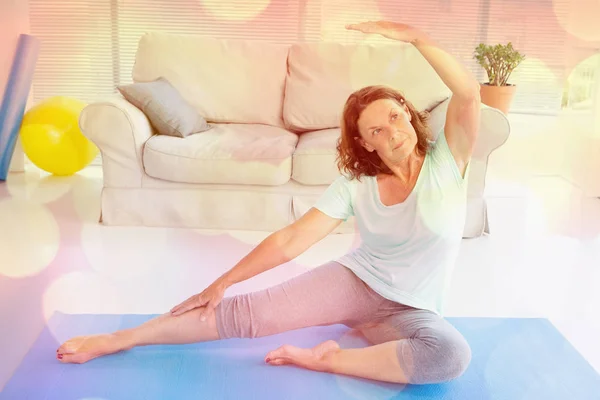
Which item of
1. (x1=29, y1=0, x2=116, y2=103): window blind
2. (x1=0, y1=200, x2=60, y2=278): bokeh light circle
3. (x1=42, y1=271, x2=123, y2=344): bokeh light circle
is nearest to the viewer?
(x1=42, y1=271, x2=123, y2=344): bokeh light circle

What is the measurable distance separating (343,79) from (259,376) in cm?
223

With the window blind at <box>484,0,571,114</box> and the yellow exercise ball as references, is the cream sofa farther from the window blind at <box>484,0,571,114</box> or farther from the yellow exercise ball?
the window blind at <box>484,0,571,114</box>

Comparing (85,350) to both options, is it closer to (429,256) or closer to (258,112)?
(429,256)

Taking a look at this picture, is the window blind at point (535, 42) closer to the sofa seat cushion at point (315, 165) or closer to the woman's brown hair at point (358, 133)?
the sofa seat cushion at point (315, 165)

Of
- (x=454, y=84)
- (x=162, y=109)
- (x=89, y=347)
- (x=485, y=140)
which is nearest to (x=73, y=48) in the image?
(x=162, y=109)

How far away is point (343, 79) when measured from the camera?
12.5ft

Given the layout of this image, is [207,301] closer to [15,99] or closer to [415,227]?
[415,227]

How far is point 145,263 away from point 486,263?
144 cm

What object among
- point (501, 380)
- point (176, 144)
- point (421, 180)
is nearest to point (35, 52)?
point (176, 144)

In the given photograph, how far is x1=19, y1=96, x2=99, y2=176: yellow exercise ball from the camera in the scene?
4.16 m

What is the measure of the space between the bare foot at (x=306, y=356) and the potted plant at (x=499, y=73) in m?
2.85

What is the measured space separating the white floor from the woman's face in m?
0.86

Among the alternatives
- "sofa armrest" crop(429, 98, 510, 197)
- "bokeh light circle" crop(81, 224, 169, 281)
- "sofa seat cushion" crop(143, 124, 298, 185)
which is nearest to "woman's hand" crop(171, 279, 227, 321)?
"bokeh light circle" crop(81, 224, 169, 281)

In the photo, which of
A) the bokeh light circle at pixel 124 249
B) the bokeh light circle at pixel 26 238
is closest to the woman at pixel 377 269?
the bokeh light circle at pixel 124 249
